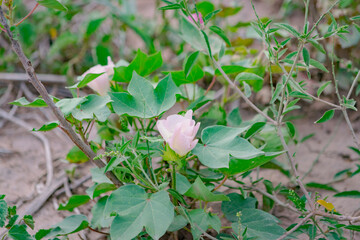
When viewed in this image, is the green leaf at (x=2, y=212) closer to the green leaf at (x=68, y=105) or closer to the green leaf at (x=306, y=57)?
the green leaf at (x=68, y=105)

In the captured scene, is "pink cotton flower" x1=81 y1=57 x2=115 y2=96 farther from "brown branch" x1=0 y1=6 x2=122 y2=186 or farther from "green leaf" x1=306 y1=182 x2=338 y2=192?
"green leaf" x1=306 y1=182 x2=338 y2=192

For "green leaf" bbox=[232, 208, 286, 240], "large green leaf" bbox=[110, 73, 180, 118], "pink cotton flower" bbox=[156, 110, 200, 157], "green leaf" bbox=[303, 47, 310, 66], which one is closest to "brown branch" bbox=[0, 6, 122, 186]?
"large green leaf" bbox=[110, 73, 180, 118]

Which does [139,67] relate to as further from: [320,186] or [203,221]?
[320,186]

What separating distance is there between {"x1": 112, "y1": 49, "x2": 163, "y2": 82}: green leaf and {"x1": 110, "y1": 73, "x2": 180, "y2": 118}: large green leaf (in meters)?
0.12

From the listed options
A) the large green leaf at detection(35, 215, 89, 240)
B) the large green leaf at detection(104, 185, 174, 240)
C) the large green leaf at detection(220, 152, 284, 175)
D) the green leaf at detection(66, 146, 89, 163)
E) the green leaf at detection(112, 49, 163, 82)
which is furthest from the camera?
the green leaf at detection(66, 146, 89, 163)

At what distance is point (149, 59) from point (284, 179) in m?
0.67

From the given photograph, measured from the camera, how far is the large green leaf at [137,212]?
858mm

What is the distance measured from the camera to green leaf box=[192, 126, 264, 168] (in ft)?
Result: 2.92

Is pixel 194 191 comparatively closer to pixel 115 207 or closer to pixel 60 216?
pixel 115 207

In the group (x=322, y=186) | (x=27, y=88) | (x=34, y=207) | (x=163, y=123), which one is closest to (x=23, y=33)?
(x=27, y=88)

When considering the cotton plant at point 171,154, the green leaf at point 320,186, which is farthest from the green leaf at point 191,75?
the green leaf at point 320,186

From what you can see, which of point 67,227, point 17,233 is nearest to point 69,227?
point 67,227

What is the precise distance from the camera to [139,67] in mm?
1202

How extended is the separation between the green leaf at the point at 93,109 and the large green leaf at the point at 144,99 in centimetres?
3
